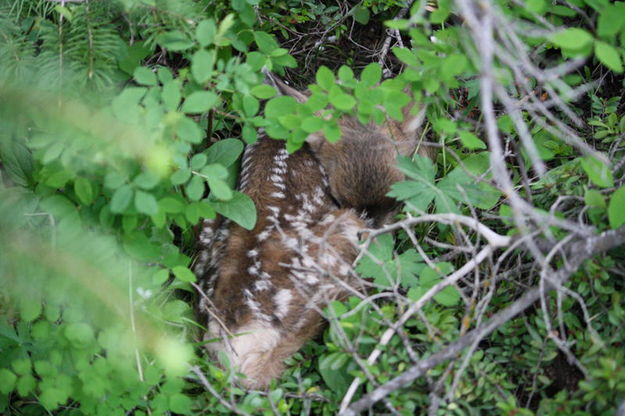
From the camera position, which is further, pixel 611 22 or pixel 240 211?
pixel 240 211

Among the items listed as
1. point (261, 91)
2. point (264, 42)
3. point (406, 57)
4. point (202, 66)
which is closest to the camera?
point (202, 66)

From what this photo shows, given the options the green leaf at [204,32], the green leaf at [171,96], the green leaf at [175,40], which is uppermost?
the green leaf at [204,32]

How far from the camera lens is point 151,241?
8.40ft

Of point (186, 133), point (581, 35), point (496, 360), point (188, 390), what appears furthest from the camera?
point (188, 390)

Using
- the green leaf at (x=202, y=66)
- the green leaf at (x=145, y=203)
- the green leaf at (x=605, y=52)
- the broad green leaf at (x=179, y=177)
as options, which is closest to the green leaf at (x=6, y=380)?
the green leaf at (x=145, y=203)

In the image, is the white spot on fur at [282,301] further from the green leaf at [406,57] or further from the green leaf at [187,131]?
the green leaf at [406,57]

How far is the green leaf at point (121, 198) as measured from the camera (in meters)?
2.17

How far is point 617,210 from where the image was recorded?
7.14 ft

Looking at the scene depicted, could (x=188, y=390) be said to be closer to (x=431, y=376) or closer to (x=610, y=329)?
(x=431, y=376)

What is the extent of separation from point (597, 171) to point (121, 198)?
5.35ft

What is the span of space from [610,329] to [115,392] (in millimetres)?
1842

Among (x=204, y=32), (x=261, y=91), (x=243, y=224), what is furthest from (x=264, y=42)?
(x=243, y=224)

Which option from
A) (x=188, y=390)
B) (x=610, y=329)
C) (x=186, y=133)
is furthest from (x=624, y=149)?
(x=188, y=390)

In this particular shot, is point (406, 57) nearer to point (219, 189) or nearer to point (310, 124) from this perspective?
point (310, 124)
